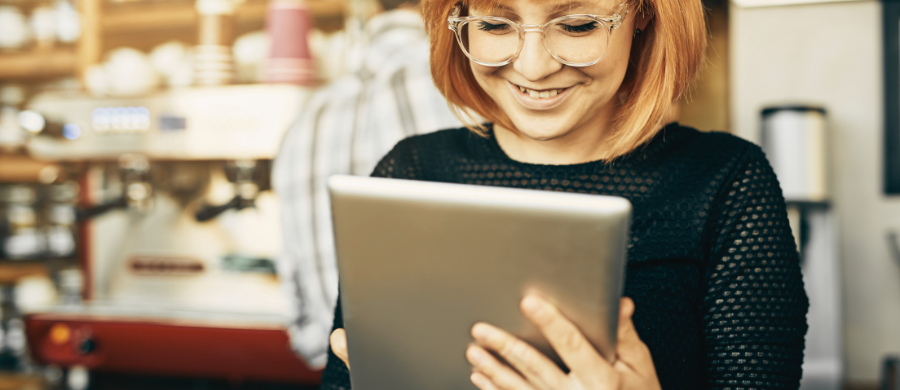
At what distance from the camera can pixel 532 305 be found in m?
0.44

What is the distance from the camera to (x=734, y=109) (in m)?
1.69

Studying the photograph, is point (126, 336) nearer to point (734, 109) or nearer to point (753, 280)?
point (753, 280)

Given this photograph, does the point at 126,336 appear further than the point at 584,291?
Yes

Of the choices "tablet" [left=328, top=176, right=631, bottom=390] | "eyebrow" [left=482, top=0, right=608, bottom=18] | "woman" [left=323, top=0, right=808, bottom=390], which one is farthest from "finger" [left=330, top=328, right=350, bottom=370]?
"eyebrow" [left=482, top=0, right=608, bottom=18]

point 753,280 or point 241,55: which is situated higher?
point 241,55

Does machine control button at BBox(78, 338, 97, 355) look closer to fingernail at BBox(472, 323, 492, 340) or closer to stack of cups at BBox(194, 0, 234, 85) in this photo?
stack of cups at BBox(194, 0, 234, 85)

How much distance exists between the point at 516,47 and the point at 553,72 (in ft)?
0.15

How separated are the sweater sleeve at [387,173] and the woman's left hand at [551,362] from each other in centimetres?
29

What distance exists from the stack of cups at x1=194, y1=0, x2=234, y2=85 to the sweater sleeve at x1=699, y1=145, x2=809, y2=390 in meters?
1.29

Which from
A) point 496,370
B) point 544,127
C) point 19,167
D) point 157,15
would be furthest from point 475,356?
point 19,167

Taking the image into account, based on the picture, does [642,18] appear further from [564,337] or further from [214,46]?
[214,46]

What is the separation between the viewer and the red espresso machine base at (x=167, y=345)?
1388 mm

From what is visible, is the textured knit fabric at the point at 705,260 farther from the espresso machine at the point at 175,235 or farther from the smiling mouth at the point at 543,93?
the espresso machine at the point at 175,235

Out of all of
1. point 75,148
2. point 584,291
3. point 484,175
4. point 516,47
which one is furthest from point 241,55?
point 584,291
